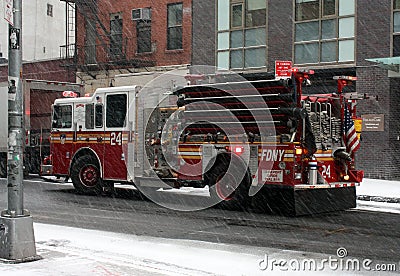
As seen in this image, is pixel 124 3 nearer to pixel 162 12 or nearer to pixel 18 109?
pixel 162 12

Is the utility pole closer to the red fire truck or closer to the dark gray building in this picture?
the red fire truck

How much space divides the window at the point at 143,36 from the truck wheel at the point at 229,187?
49.5 feet

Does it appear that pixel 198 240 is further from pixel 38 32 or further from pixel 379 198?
pixel 38 32

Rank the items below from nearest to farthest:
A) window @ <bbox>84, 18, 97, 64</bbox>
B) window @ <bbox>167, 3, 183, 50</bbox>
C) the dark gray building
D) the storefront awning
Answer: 1. the storefront awning
2. the dark gray building
3. window @ <bbox>167, 3, 183, 50</bbox>
4. window @ <bbox>84, 18, 97, 64</bbox>

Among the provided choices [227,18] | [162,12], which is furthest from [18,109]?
[162,12]

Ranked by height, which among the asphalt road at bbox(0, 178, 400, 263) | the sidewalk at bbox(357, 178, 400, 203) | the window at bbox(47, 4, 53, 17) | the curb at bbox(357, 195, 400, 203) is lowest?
the asphalt road at bbox(0, 178, 400, 263)

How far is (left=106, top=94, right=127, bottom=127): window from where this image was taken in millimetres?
16484

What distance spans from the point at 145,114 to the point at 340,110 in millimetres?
5094

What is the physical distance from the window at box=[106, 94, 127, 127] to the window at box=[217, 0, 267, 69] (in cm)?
907

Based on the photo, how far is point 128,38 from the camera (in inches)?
1155

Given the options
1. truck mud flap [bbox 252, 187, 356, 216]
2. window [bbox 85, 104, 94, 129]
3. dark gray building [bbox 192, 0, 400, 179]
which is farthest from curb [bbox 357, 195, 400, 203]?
window [bbox 85, 104, 94, 129]

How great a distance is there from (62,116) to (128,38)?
12.0m

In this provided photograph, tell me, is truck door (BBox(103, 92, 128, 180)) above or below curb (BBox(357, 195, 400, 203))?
above

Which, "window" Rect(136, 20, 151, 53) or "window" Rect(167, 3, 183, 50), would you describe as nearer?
"window" Rect(167, 3, 183, 50)
